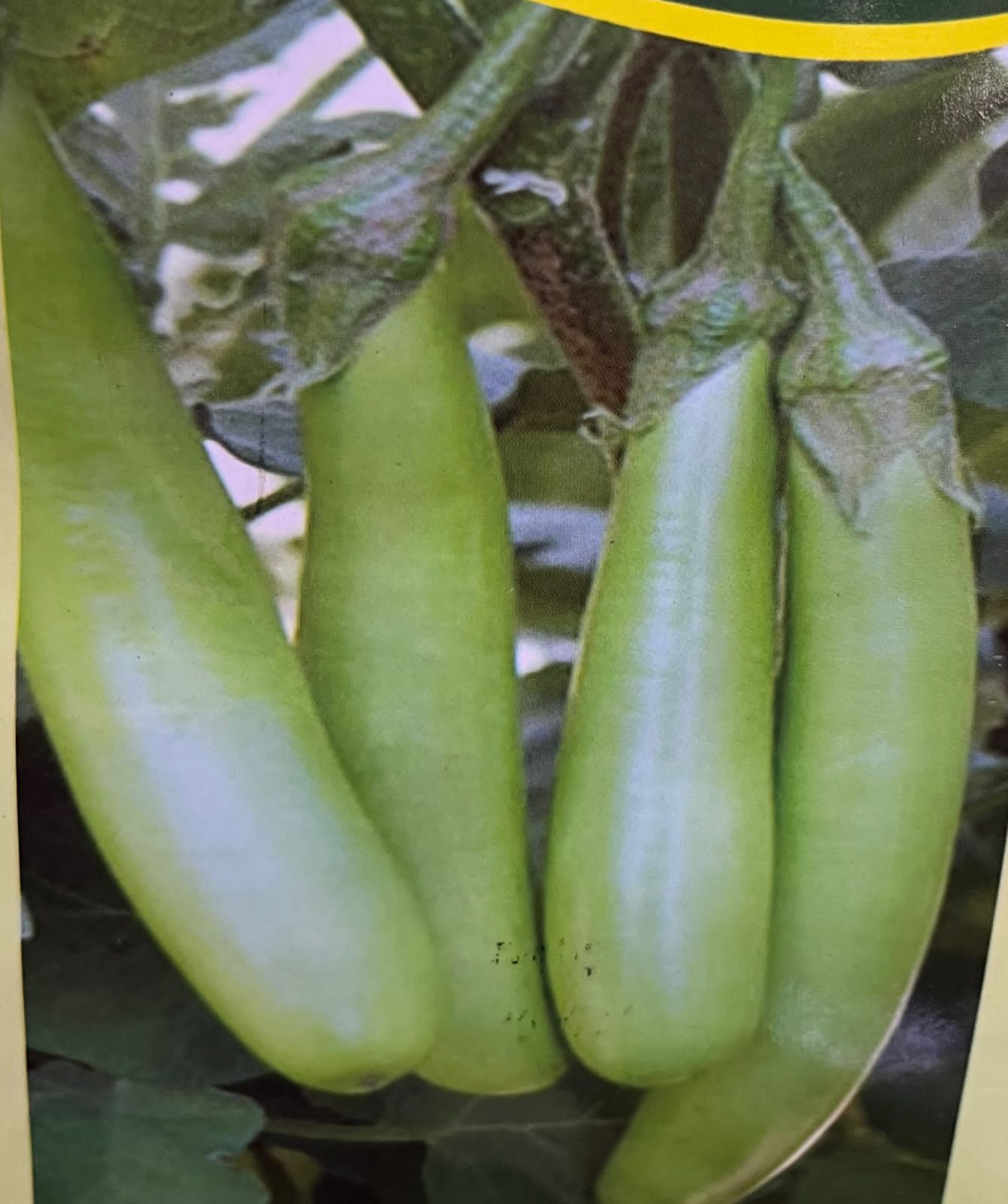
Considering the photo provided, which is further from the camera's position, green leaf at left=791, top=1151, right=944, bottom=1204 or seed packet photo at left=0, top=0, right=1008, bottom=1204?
green leaf at left=791, top=1151, right=944, bottom=1204

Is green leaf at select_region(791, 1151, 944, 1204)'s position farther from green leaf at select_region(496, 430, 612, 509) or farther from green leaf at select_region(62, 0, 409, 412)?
green leaf at select_region(62, 0, 409, 412)

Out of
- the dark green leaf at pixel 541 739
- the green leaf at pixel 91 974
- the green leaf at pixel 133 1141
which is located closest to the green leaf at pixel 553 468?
the dark green leaf at pixel 541 739

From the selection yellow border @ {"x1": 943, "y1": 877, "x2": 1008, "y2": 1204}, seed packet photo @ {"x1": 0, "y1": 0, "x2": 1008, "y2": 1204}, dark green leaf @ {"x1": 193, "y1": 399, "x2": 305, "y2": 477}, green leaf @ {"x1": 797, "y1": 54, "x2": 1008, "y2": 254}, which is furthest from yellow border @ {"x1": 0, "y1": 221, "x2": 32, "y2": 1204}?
yellow border @ {"x1": 943, "y1": 877, "x2": 1008, "y2": 1204}

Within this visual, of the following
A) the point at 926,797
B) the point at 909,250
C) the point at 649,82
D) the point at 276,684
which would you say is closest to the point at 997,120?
the point at 909,250

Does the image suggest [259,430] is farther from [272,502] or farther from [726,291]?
[726,291]

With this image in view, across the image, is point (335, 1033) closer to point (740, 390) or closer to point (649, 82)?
point (740, 390)

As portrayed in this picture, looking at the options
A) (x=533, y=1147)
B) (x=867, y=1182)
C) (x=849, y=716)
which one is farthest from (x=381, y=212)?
(x=867, y=1182)
